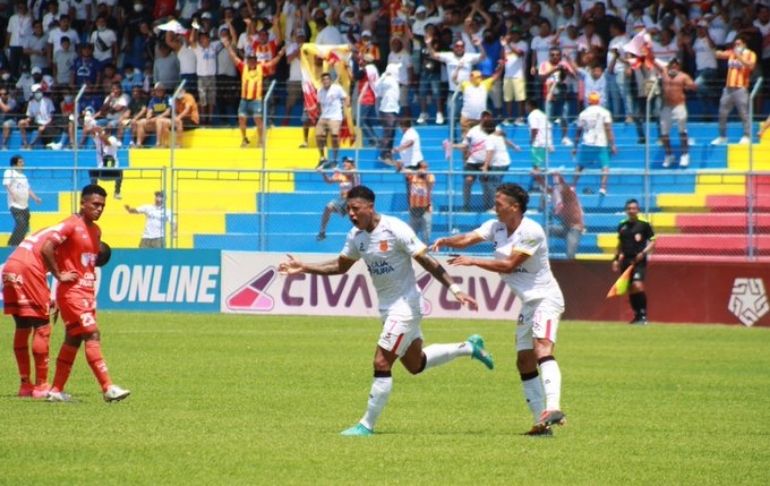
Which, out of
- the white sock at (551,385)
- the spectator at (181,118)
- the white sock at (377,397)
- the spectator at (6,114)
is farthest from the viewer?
the spectator at (6,114)

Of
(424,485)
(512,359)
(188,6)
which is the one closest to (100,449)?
(424,485)

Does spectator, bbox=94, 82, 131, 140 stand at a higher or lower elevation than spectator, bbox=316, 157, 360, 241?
higher

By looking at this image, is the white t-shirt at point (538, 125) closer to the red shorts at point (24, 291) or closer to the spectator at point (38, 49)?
the spectator at point (38, 49)

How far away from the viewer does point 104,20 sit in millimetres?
36812

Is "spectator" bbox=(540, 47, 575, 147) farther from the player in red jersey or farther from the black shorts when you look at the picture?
the player in red jersey

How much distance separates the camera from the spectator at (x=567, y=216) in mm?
27391

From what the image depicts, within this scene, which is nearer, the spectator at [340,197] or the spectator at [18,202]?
the spectator at [340,197]

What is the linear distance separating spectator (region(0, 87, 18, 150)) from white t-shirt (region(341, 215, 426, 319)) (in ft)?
78.1

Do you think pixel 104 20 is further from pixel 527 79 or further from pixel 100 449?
pixel 100 449

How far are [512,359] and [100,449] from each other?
990cm

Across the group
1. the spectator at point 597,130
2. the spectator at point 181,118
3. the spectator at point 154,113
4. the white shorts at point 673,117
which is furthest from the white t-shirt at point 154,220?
the white shorts at point 673,117

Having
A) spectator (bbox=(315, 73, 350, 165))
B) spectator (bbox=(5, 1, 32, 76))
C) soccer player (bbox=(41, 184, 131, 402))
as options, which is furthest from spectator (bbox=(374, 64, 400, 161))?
soccer player (bbox=(41, 184, 131, 402))

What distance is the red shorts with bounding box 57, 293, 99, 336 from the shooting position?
1388 cm

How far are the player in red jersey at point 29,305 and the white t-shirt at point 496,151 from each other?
1587 cm
